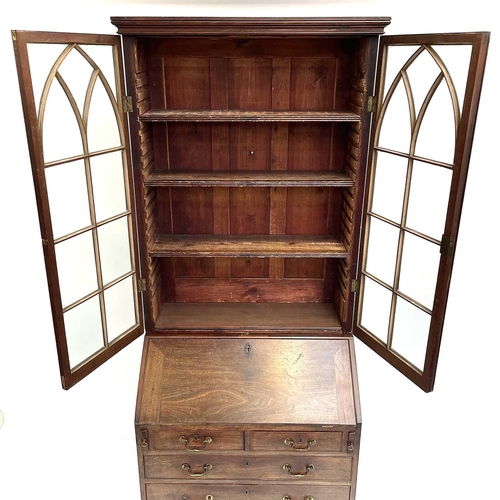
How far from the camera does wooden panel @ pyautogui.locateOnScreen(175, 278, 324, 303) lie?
250 cm

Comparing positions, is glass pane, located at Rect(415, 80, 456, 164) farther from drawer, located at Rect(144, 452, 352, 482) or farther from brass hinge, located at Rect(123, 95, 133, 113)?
drawer, located at Rect(144, 452, 352, 482)

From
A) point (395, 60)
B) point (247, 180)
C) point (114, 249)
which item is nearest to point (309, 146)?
point (247, 180)

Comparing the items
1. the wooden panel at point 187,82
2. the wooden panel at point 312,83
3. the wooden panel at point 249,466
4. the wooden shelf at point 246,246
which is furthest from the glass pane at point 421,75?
the wooden panel at point 249,466

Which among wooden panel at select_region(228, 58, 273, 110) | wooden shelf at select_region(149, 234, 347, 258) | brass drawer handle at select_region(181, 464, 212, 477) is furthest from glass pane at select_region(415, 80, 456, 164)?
brass drawer handle at select_region(181, 464, 212, 477)

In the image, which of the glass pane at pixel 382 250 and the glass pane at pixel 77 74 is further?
the glass pane at pixel 382 250

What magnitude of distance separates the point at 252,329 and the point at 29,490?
1.41 m

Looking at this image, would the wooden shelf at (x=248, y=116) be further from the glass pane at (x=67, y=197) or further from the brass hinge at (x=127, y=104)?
the glass pane at (x=67, y=197)

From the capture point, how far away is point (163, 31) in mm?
1858

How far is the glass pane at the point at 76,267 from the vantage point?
193cm

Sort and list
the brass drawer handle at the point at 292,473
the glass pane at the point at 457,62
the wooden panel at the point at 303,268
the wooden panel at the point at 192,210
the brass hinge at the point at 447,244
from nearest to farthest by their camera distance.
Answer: the glass pane at the point at 457,62, the brass hinge at the point at 447,244, the brass drawer handle at the point at 292,473, the wooden panel at the point at 192,210, the wooden panel at the point at 303,268

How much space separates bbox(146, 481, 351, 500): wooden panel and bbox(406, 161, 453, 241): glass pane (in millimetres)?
1182

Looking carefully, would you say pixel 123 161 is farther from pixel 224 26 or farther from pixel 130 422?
pixel 130 422

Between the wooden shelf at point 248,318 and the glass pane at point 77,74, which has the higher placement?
the glass pane at point 77,74

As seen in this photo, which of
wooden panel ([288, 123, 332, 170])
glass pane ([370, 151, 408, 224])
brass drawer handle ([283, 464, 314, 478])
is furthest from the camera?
wooden panel ([288, 123, 332, 170])
